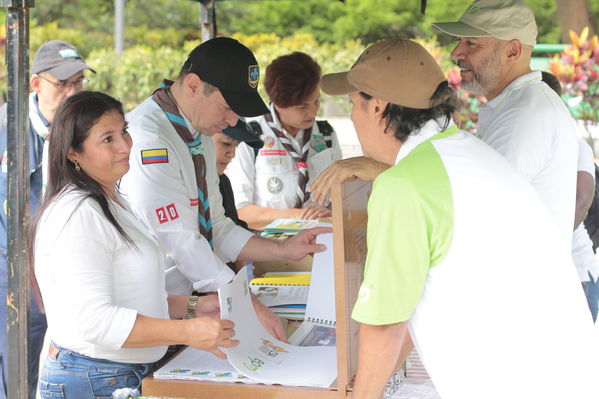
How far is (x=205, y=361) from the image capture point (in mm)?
1880

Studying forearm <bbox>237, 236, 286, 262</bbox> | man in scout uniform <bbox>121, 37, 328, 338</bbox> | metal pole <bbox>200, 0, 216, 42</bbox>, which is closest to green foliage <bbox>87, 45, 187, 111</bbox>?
metal pole <bbox>200, 0, 216, 42</bbox>

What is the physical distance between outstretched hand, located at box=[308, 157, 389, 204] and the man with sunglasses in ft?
4.91

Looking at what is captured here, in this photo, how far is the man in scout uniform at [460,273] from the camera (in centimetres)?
142

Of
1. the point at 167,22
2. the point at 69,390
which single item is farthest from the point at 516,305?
the point at 167,22

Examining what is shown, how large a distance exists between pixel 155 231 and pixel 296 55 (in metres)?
1.71

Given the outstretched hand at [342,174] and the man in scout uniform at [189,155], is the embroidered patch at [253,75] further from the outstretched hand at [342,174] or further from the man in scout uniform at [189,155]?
the outstretched hand at [342,174]

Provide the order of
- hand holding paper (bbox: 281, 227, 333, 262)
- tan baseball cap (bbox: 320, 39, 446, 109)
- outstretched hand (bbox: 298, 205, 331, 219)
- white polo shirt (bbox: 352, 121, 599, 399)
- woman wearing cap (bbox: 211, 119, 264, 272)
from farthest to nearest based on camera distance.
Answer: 1. outstretched hand (bbox: 298, 205, 331, 219)
2. woman wearing cap (bbox: 211, 119, 264, 272)
3. hand holding paper (bbox: 281, 227, 333, 262)
4. tan baseball cap (bbox: 320, 39, 446, 109)
5. white polo shirt (bbox: 352, 121, 599, 399)

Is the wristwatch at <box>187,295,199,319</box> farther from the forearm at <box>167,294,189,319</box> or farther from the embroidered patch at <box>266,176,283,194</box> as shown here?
the embroidered patch at <box>266,176,283,194</box>

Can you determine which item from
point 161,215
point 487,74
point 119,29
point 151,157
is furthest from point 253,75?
point 119,29

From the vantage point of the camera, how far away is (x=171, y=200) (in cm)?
221

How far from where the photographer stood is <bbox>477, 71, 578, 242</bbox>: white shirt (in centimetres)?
223

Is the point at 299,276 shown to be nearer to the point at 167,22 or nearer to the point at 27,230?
the point at 27,230

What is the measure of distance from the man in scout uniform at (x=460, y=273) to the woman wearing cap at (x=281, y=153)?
2.05m

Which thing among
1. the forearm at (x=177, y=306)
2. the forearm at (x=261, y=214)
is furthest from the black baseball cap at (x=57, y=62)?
the forearm at (x=177, y=306)
